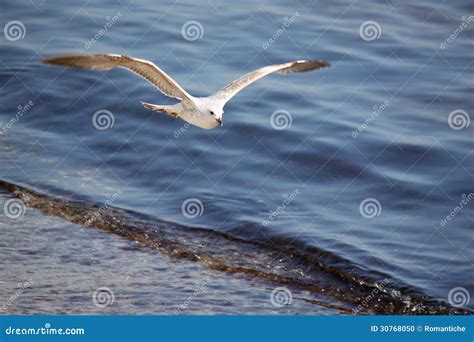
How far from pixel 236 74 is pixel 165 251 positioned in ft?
14.1

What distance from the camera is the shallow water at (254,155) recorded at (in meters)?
10.8

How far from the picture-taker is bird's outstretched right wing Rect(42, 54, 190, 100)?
29.3 feet
